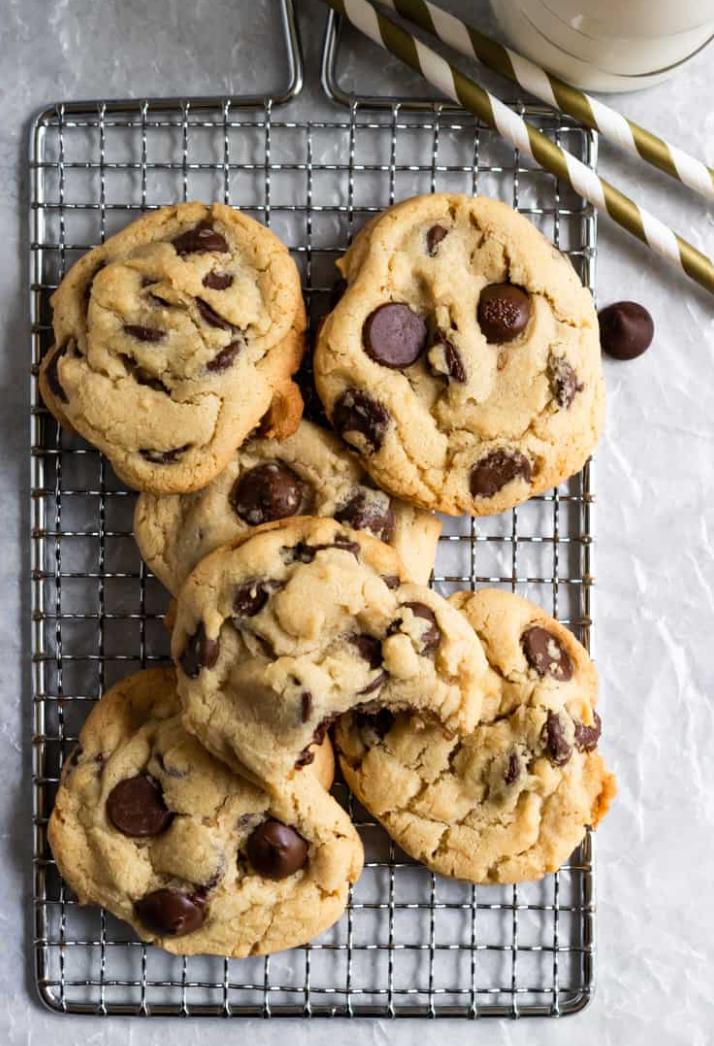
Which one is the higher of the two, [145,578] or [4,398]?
[4,398]

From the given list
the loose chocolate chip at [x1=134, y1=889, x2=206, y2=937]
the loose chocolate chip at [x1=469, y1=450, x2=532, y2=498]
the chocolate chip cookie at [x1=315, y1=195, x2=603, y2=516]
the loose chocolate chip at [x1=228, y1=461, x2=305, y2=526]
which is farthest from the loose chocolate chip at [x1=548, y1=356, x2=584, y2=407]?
the loose chocolate chip at [x1=134, y1=889, x2=206, y2=937]

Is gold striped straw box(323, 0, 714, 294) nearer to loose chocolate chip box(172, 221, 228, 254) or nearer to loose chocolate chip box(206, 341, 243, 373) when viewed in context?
loose chocolate chip box(172, 221, 228, 254)

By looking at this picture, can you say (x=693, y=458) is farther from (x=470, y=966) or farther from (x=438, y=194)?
(x=470, y=966)

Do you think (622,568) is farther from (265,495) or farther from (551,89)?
(551,89)

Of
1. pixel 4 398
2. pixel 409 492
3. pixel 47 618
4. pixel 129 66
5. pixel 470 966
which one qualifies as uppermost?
pixel 129 66

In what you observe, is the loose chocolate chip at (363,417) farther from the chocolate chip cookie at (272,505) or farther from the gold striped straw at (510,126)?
the gold striped straw at (510,126)

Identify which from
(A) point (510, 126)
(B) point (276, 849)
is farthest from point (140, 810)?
(A) point (510, 126)

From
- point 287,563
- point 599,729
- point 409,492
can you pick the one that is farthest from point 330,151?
point 599,729
